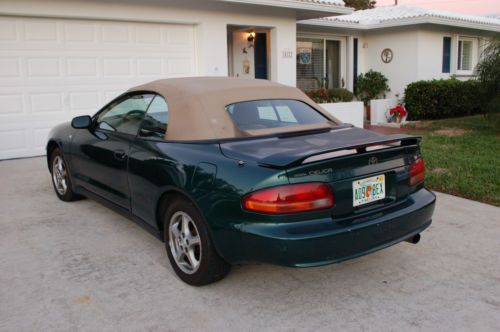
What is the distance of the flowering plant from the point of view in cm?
1355

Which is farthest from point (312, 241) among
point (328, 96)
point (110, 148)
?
point (328, 96)

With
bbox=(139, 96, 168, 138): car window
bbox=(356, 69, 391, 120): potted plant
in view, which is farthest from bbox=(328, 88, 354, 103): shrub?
bbox=(139, 96, 168, 138): car window

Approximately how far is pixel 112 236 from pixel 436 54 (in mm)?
14347

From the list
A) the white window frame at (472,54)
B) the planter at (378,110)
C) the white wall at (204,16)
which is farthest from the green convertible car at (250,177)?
the white window frame at (472,54)

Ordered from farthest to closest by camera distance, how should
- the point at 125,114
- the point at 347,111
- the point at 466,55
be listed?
the point at 466,55 < the point at 347,111 < the point at 125,114

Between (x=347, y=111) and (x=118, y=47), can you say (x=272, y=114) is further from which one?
(x=347, y=111)

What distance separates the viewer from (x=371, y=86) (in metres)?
16.1

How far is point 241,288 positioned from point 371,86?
44.8 feet

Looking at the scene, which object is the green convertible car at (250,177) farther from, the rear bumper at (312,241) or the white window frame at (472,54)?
the white window frame at (472,54)

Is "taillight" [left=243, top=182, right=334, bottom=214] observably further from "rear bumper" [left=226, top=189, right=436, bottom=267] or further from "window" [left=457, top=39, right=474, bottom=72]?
"window" [left=457, top=39, right=474, bottom=72]

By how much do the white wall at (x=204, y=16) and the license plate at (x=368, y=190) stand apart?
736 cm

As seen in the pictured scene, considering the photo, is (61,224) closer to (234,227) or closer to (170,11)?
(234,227)

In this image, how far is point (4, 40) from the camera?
8.34 m

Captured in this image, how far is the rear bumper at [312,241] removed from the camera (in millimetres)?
2984
